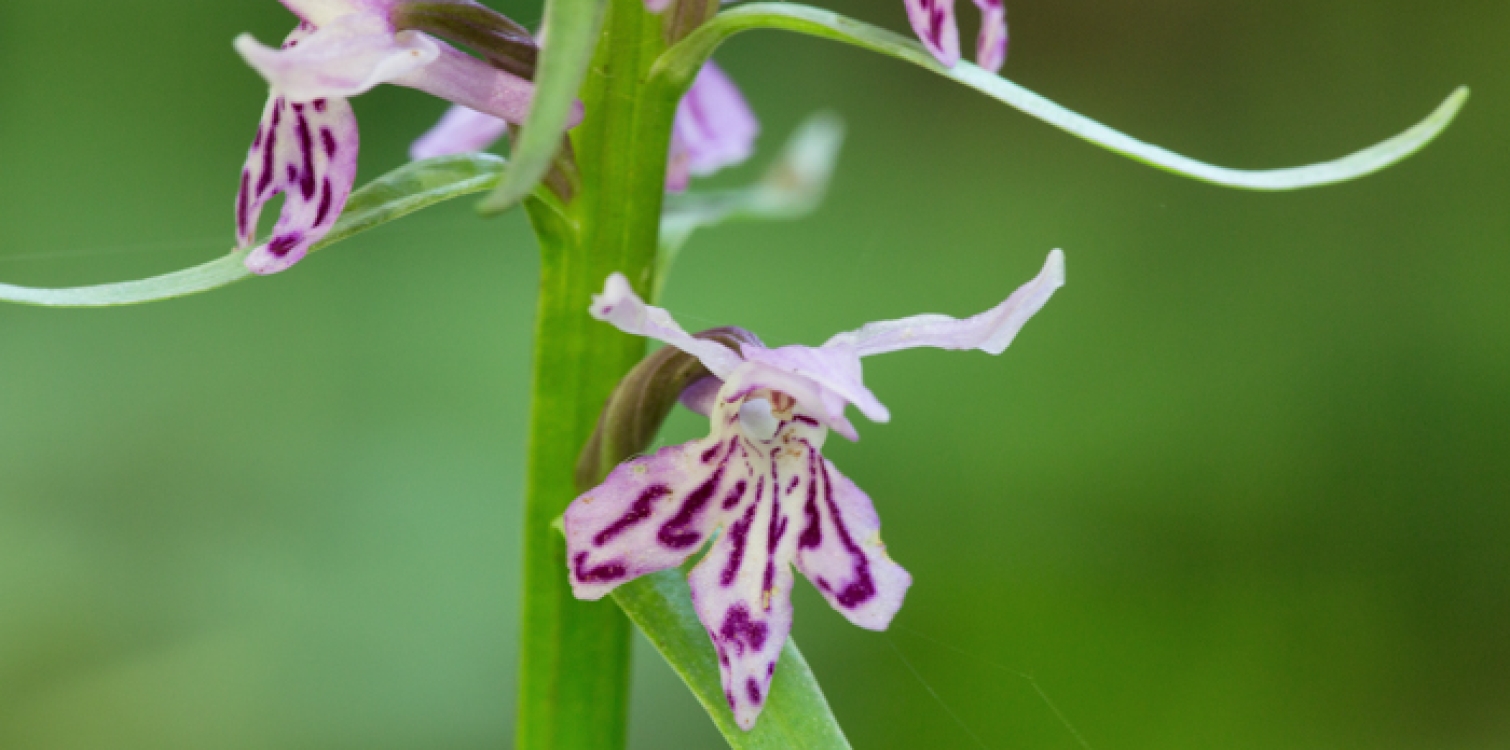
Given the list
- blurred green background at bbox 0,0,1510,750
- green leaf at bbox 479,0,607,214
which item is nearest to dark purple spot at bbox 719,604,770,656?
green leaf at bbox 479,0,607,214

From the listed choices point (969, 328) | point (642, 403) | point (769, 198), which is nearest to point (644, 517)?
point (642, 403)

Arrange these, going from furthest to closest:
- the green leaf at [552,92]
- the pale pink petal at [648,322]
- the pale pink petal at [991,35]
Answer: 1. the pale pink petal at [991,35]
2. the pale pink petal at [648,322]
3. the green leaf at [552,92]

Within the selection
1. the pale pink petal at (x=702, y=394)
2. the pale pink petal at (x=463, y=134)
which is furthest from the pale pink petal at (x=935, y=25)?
the pale pink petal at (x=463, y=134)

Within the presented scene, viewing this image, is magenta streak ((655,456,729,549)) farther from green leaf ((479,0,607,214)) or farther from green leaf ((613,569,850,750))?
green leaf ((479,0,607,214))

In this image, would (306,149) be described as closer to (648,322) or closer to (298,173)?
(298,173)

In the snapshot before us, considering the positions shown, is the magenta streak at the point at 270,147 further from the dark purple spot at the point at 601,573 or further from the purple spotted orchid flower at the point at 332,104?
the dark purple spot at the point at 601,573
